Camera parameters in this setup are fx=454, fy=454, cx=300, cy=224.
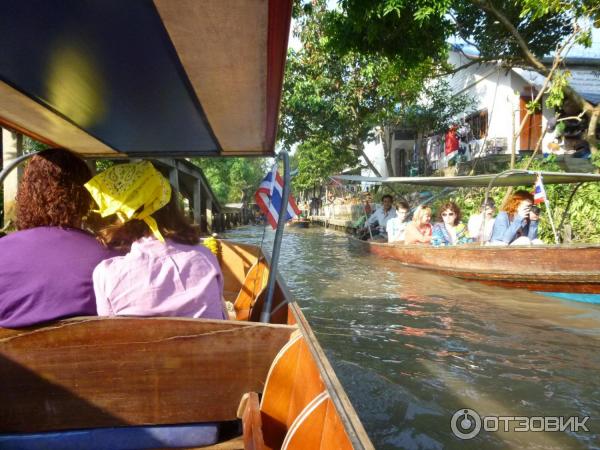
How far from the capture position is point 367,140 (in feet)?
60.3

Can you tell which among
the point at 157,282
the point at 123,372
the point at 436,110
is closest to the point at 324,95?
the point at 436,110

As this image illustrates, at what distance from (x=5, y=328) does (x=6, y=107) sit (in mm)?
1831

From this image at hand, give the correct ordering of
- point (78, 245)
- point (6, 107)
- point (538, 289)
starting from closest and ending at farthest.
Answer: point (78, 245)
point (6, 107)
point (538, 289)

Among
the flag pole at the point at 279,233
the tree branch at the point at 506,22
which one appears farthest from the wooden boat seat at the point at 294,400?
the tree branch at the point at 506,22

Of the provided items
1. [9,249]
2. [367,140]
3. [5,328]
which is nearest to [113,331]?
[5,328]

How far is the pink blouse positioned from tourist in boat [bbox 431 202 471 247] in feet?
24.0

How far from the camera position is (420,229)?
938 cm

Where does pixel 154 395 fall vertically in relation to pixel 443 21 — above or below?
below

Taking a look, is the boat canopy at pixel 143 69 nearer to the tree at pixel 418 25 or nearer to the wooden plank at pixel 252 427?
the wooden plank at pixel 252 427

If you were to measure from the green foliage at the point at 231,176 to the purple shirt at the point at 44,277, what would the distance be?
101 feet

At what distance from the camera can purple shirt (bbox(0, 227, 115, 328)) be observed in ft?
5.50

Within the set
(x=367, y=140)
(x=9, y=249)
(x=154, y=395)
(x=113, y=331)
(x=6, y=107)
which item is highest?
(x=367, y=140)

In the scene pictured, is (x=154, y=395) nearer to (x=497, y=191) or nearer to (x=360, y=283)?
(x=360, y=283)

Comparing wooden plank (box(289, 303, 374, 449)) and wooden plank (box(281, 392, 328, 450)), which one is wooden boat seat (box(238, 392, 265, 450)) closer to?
wooden plank (box(281, 392, 328, 450))
